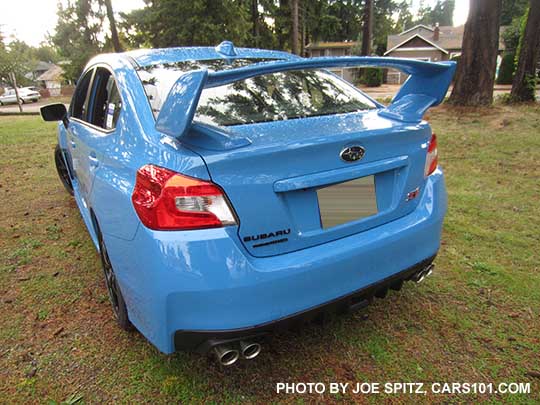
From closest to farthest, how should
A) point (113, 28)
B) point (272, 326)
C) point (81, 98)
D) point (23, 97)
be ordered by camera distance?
point (272, 326), point (81, 98), point (113, 28), point (23, 97)

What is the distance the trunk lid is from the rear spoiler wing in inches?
4.5

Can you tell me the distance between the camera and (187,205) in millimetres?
1544

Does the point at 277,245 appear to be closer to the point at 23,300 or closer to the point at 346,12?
the point at 23,300

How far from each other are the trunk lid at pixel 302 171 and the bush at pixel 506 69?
3288 centimetres

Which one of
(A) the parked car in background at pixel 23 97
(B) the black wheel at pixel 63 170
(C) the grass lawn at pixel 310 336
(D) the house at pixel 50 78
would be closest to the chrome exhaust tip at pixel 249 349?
(C) the grass lawn at pixel 310 336

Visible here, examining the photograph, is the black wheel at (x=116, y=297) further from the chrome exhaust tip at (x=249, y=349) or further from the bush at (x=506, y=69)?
the bush at (x=506, y=69)

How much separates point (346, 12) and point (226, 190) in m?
62.4

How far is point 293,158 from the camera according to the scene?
64.6 inches

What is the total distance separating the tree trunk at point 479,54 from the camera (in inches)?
352

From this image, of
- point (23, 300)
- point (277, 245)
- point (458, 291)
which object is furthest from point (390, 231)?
point (23, 300)

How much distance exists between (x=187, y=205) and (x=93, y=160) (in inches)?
44.9

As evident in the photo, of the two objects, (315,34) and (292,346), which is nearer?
(292,346)

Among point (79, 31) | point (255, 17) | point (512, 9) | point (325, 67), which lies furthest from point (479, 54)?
point (512, 9)

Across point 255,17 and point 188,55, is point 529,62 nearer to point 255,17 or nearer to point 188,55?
point 188,55
